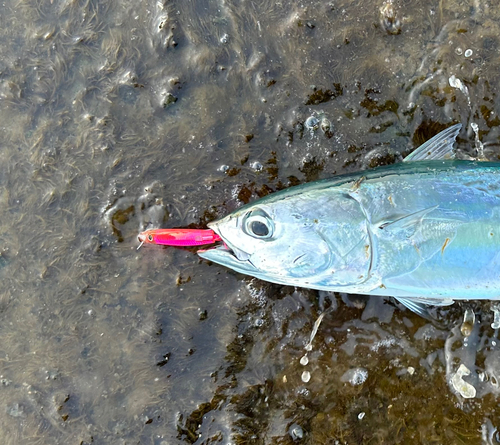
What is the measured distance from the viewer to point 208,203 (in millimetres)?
3547

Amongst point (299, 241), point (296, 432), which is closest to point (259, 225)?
point (299, 241)

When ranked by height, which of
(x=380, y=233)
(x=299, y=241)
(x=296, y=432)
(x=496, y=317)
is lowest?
(x=296, y=432)

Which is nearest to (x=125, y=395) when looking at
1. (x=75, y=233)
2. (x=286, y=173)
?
(x=75, y=233)

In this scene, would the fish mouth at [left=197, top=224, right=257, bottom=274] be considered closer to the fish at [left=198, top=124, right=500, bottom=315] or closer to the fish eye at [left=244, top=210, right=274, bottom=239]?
the fish at [left=198, top=124, right=500, bottom=315]

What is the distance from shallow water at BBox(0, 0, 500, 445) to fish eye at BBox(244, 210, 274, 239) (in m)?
0.72

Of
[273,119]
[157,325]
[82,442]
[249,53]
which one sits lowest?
[82,442]

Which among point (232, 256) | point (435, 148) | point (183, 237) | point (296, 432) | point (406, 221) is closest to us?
point (406, 221)

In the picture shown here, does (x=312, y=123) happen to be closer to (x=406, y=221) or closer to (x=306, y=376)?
(x=406, y=221)

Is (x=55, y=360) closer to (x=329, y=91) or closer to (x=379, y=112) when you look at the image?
(x=329, y=91)

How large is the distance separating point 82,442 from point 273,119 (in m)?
3.40

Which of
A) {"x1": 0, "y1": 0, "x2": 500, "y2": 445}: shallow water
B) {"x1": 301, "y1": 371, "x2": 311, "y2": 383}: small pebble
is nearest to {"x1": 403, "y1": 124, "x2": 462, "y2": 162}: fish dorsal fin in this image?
{"x1": 0, "y1": 0, "x2": 500, "y2": 445}: shallow water

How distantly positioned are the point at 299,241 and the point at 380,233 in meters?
0.59

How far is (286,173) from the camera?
3.58m

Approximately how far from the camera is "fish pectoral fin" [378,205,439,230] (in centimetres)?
278
